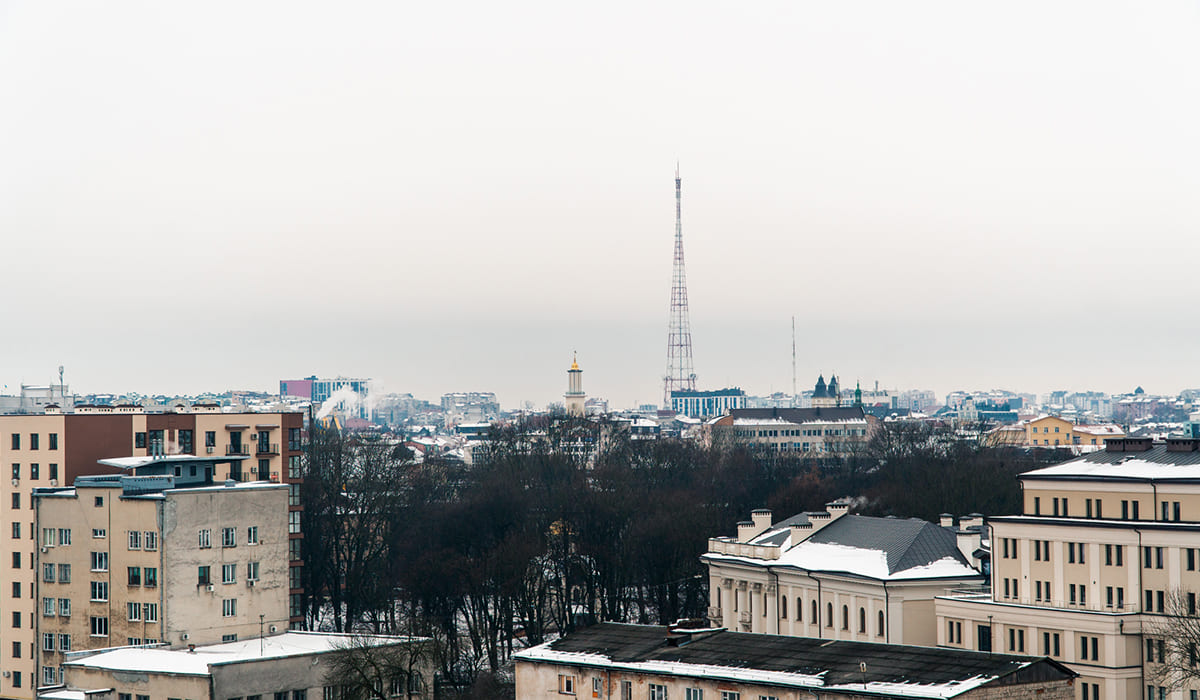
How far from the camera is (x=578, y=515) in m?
119

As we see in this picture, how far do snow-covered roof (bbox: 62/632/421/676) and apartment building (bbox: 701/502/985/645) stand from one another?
22.0 m

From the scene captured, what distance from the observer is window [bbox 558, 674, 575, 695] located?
63.3m

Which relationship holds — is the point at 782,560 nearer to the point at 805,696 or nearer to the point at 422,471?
the point at 805,696

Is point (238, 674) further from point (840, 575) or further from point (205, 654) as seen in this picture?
point (840, 575)

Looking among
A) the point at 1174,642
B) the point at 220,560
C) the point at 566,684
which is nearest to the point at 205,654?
the point at 220,560

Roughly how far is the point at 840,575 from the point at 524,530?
36479 mm

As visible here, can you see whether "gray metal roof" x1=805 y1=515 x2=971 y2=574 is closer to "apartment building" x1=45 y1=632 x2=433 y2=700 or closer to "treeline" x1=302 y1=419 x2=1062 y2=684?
"treeline" x1=302 y1=419 x2=1062 y2=684

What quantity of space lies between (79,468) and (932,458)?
8650 centimetres

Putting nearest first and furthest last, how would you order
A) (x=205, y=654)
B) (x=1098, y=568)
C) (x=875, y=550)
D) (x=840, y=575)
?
1. (x=1098, y=568)
2. (x=205, y=654)
3. (x=840, y=575)
4. (x=875, y=550)

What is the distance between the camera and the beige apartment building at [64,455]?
284 feet

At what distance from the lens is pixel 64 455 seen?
89.2 m

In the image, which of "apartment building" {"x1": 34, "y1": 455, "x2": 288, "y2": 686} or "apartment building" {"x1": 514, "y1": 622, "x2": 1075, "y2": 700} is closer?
"apartment building" {"x1": 514, "y1": 622, "x2": 1075, "y2": 700}

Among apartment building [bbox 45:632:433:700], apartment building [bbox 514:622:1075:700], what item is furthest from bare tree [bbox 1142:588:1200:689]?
apartment building [bbox 45:632:433:700]

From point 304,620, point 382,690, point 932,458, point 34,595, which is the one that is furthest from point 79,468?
point 932,458
